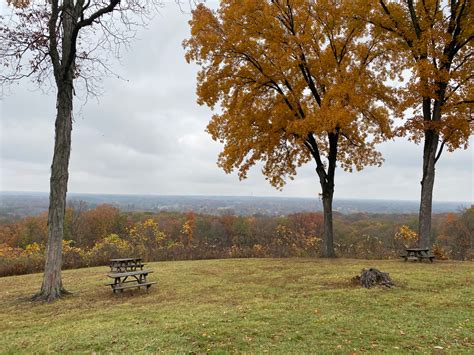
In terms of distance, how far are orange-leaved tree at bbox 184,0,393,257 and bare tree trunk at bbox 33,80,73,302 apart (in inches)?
256

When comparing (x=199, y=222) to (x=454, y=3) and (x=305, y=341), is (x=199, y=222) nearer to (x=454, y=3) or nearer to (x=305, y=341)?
(x=454, y=3)

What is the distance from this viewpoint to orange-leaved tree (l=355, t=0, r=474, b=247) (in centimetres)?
1267

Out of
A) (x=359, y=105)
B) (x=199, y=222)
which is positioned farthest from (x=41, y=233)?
(x=359, y=105)

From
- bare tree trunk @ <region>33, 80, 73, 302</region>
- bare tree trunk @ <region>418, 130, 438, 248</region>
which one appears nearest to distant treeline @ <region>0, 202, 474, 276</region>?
bare tree trunk @ <region>418, 130, 438, 248</region>

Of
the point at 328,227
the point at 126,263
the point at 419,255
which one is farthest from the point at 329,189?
the point at 126,263

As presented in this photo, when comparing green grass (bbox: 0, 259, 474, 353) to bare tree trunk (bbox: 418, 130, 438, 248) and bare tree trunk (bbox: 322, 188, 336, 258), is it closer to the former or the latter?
bare tree trunk (bbox: 418, 130, 438, 248)

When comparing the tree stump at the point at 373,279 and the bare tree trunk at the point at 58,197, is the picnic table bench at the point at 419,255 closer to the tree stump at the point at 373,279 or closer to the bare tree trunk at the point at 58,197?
the tree stump at the point at 373,279

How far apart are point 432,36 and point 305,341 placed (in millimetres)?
11822

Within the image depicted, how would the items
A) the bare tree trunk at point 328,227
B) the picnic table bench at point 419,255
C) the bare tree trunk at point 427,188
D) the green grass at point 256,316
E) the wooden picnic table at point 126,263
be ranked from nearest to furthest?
the green grass at point 256,316
the wooden picnic table at point 126,263
the picnic table bench at point 419,255
the bare tree trunk at point 427,188
the bare tree trunk at point 328,227

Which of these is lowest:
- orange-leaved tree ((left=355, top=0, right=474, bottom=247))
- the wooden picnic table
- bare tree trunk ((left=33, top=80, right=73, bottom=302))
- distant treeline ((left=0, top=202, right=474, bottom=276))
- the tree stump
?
distant treeline ((left=0, top=202, right=474, bottom=276))

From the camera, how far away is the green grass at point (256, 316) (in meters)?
5.32

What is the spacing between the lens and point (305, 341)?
17.4 ft

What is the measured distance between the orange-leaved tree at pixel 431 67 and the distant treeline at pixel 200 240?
4.71 m

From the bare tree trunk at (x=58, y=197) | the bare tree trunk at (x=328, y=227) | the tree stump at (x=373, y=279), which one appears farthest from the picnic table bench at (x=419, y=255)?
the bare tree trunk at (x=58, y=197)
